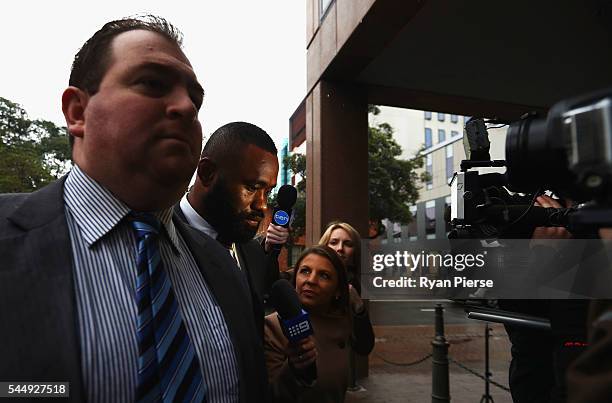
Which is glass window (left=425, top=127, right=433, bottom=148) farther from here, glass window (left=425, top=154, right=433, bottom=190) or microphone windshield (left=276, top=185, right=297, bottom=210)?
microphone windshield (left=276, top=185, right=297, bottom=210)

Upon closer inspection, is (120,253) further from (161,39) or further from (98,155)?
(161,39)

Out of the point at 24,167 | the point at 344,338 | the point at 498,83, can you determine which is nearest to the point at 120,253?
the point at 344,338

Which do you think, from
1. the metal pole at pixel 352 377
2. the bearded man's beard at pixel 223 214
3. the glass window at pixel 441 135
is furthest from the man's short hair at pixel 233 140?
the glass window at pixel 441 135

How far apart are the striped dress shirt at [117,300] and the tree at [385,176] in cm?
1963

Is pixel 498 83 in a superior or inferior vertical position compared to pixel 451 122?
inferior

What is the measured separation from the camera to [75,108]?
4.27 ft

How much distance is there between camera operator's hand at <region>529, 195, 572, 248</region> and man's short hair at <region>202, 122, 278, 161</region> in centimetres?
155

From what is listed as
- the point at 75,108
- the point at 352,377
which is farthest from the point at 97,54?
the point at 352,377

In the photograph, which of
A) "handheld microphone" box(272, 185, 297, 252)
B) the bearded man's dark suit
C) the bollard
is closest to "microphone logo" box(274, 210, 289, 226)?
"handheld microphone" box(272, 185, 297, 252)

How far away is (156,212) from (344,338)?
1.79m

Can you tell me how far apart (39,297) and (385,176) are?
67.7ft

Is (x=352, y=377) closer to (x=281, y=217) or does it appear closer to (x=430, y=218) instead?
(x=281, y=217)

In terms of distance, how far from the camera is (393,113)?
45.2 metres

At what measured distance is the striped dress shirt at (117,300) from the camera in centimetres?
108
